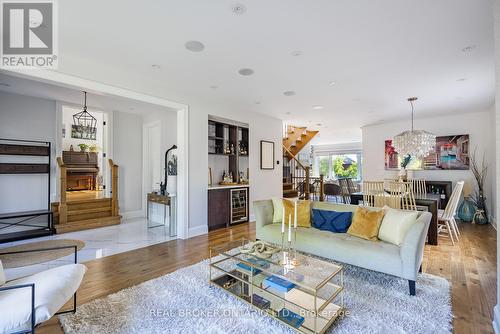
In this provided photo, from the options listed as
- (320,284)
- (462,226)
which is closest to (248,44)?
(320,284)

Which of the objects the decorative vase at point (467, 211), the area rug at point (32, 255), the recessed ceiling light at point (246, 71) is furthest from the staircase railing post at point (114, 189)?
the decorative vase at point (467, 211)

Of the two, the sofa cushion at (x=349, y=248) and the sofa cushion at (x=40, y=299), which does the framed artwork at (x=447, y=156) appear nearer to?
the sofa cushion at (x=349, y=248)

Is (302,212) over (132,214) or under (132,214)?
over

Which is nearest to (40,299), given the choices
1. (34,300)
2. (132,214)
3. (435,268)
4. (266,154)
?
(34,300)

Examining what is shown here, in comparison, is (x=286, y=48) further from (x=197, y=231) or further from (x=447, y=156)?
(x=447, y=156)

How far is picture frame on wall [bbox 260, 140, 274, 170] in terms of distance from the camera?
613 cm

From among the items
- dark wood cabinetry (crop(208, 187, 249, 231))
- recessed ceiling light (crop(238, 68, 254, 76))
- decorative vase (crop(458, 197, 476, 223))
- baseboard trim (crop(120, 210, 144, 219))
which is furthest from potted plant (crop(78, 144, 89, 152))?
decorative vase (crop(458, 197, 476, 223))

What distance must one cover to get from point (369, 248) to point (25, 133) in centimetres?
630

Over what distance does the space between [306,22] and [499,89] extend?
1630mm

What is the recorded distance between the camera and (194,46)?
9.04ft

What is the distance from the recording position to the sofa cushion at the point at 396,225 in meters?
2.54

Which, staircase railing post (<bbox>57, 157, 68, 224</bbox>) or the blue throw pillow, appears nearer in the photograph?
the blue throw pillow

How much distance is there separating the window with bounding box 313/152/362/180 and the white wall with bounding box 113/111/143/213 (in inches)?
313

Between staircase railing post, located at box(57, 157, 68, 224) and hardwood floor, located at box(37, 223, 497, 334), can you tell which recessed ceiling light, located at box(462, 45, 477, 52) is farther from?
staircase railing post, located at box(57, 157, 68, 224)
